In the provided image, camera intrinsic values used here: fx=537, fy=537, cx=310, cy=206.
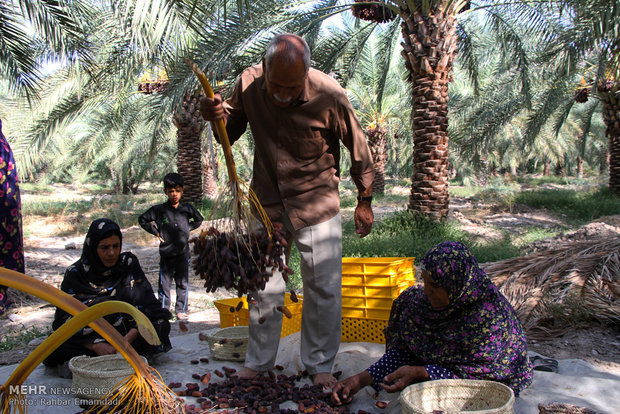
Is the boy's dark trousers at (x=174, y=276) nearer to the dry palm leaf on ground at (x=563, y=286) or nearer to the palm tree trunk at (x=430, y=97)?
the dry palm leaf on ground at (x=563, y=286)

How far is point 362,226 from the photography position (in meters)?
3.23

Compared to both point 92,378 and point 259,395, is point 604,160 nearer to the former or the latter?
point 259,395

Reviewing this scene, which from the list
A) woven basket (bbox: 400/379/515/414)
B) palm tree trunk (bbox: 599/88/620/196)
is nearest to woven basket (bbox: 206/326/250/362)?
woven basket (bbox: 400/379/515/414)

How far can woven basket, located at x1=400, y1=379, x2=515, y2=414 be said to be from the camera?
8.13 feet

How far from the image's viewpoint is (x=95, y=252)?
353 cm

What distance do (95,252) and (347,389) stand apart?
189 centimetres

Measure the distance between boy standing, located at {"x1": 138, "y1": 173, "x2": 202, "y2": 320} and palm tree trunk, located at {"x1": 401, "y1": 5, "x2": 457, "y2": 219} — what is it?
16.3ft

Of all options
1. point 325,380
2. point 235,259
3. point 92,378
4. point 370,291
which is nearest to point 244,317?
point 370,291

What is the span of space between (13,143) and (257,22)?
7860mm

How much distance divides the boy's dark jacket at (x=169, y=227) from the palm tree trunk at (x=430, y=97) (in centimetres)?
501

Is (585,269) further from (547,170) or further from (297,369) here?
(547,170)

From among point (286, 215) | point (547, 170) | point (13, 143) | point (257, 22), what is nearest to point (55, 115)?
point (13, 143)

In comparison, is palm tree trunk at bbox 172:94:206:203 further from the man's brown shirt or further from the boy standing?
the man's brown shirt

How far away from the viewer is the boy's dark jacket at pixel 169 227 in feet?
17.3
